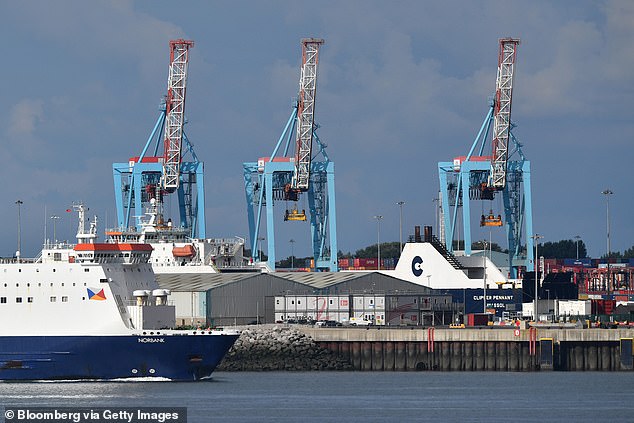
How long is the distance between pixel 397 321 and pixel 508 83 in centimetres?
3776

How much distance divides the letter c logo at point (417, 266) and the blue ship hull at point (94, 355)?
50.2m

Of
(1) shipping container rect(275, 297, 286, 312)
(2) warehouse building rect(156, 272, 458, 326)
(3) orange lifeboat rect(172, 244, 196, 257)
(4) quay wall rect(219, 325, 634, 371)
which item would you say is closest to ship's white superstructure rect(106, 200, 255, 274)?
(3) orange lifeboat rect(172, 244, 196, 257)

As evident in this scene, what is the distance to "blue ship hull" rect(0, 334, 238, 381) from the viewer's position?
83.6 meters

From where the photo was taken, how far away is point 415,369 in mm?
98188

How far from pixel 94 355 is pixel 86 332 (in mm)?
1217

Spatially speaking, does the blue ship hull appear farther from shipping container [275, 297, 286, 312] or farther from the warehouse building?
shipping container [275, 297, 286, 312]

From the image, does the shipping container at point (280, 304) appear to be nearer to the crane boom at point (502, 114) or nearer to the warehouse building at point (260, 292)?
the warehouse building at point (260, 292)

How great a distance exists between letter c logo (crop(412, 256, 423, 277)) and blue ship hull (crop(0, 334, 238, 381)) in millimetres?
50228

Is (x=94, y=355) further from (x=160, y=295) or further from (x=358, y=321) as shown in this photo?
(x=358, y=321)

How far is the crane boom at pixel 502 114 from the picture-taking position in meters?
144

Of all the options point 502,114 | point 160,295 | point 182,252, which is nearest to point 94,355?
point 160,295

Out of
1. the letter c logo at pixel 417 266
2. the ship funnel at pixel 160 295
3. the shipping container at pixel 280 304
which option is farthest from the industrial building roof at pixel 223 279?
the ship funnel at pixel 160 295

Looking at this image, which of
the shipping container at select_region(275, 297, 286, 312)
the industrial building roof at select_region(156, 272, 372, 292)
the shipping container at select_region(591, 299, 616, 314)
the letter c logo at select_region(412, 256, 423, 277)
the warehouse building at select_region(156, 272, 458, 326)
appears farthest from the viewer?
the letter c logo at select_region(412, 256, 423, 277)

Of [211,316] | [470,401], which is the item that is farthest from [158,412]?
[211,316]
